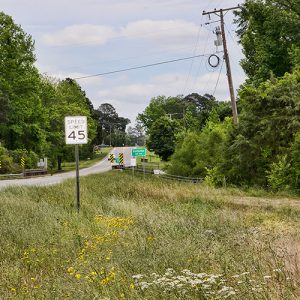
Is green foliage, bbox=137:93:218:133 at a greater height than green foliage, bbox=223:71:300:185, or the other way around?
green foliage, bbox=137:93:218:133

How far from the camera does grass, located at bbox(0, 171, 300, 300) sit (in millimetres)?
5285

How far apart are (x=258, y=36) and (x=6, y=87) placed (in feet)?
88.9

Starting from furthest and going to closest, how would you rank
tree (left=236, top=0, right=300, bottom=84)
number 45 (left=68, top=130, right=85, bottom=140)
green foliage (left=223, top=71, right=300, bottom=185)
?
tree (left=236, top=0, right=300, bottom=84) < green foliage (left=223, top=71, right=300, bottom=185) < number 45 (left=68, top=130, right=85, bottom=140)

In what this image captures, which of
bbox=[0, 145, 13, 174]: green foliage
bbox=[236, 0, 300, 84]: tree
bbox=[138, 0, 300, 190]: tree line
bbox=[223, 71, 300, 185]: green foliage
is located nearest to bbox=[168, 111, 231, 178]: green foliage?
bbox=[138, 0, 300, 190]: tree line

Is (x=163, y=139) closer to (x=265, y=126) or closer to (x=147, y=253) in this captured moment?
(x=265, y=126)

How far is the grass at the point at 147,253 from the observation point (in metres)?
5.29

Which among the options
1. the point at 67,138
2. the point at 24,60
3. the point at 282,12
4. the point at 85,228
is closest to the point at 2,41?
the point at 24,60

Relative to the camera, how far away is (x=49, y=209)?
13750 millimetres

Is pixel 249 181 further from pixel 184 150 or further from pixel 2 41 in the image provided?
pixel 2 41

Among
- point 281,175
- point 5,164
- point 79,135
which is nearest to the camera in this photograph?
point 79,135

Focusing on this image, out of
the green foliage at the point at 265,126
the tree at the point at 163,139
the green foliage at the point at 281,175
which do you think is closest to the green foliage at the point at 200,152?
the green foliage at the point at 265,126

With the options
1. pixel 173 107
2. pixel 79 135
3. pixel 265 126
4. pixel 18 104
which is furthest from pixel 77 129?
pixel 173 107

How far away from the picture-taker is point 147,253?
297 inches

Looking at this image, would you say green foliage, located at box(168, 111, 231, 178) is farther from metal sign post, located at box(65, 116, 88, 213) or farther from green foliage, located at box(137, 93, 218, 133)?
green foliage, located at box(137, 93, 218, 133)
